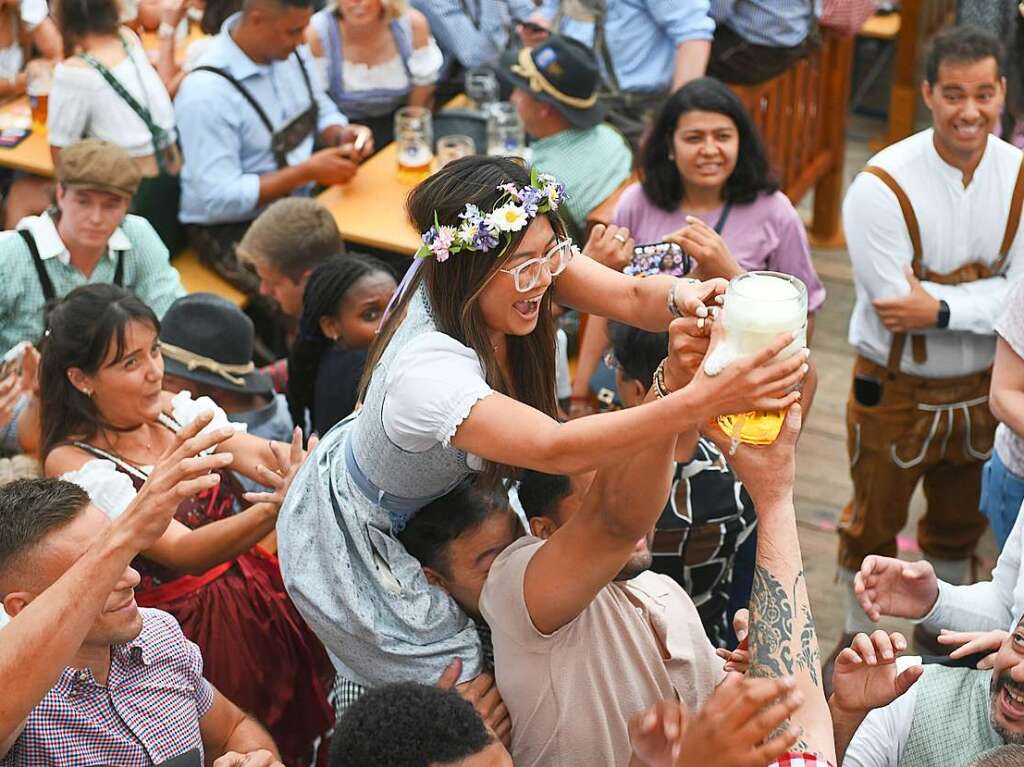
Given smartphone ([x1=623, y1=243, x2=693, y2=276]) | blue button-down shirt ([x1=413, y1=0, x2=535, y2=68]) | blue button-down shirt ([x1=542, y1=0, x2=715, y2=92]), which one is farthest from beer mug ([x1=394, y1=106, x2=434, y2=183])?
smartphone ([x1=623, y1=243, x2=693, y2=276])

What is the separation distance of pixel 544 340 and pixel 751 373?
0.66 m

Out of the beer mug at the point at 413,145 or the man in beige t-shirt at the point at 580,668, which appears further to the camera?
the beer mug at the point at 413,145

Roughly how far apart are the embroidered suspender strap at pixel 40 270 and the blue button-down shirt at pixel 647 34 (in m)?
2.41

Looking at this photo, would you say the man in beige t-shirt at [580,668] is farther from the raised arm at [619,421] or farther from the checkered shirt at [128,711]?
the checkered shirt at [128,711]

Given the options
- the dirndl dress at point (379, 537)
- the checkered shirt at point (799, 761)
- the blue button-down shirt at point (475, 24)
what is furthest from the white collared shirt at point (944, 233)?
the blue button-down shirt at point (475, 24)

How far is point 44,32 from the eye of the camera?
5.86 m

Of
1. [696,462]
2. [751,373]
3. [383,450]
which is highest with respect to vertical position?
[751,373]

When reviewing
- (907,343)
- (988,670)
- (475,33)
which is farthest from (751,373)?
(475,33)

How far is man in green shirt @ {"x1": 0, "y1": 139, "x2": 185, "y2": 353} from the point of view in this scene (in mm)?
3936

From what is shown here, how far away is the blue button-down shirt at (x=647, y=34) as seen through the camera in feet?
17.2

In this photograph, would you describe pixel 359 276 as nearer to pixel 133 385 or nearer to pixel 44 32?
pixel 133 385

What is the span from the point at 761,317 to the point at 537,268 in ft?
1.57

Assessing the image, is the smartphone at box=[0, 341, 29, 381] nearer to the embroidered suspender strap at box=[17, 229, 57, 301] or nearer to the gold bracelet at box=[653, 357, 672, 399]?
the embroidered suspender strap at box=[17, 229, 57, 301]

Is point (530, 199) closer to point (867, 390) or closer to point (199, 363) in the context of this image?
point (199, 363)
